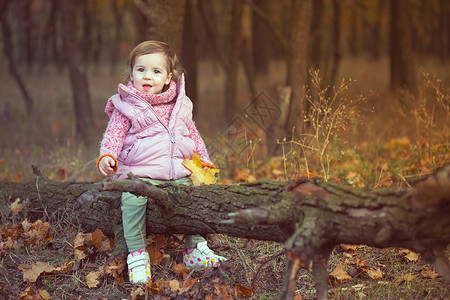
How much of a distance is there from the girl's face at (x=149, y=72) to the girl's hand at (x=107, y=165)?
0.56 metres

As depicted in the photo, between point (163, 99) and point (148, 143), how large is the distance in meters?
0.36

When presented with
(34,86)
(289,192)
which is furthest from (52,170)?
(34,86)

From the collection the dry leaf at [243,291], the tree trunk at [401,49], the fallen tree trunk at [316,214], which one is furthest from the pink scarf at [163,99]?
the tree trunk at [401,49]

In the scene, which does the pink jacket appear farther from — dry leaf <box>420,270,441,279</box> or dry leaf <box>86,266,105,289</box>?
dry leaf <box>420,270,441,279</box>

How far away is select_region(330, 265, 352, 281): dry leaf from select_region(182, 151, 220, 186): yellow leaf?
105cm

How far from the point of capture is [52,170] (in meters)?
5.34

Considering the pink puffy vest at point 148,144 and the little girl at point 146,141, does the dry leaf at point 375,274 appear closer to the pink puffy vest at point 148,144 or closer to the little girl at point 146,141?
the little girl at point 146,141

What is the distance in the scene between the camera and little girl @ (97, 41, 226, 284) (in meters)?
3.12

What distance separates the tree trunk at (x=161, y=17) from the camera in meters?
4.90

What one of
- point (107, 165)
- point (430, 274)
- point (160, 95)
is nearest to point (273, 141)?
point (160, 95)

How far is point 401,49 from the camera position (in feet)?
30.6

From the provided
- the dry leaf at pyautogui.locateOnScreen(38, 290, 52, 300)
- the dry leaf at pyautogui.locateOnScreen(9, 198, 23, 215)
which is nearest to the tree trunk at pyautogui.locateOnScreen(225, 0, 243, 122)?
the dry leaf at pyautogui.locateOnScreen(9, 198, 23, 215)

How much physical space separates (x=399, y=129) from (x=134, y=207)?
15.5 feet

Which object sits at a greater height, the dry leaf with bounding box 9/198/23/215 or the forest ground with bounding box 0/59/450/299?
the dry leaf with bounding box 9/198/23/215
